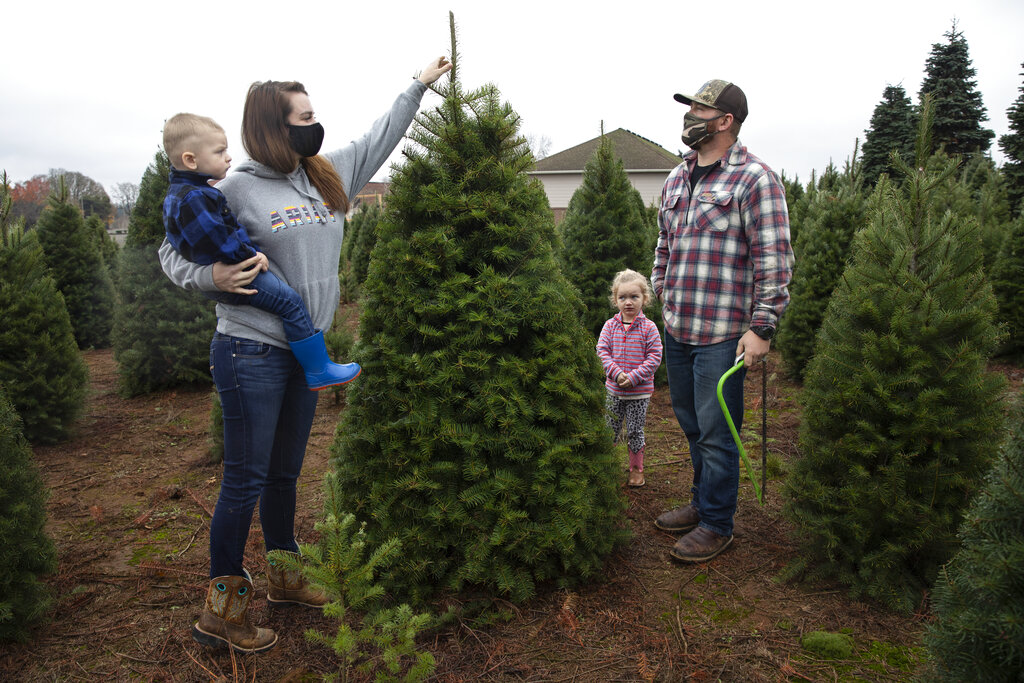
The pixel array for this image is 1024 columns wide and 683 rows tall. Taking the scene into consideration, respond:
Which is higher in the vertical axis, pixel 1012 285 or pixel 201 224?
pixel 201 224

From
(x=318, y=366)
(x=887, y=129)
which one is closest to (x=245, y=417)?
(x=318, y=366)

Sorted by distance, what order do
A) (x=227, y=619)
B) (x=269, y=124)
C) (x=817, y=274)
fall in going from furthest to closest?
(x=817, y=274) < (x=227, y=619) < (x=269, y=124)

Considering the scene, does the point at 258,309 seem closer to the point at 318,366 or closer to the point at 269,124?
the point at 318,366

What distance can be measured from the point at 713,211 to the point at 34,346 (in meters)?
6.25

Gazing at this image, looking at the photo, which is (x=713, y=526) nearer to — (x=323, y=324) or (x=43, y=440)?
(x=323, y=324)

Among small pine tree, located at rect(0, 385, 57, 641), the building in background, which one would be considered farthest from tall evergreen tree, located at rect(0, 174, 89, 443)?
the building in background

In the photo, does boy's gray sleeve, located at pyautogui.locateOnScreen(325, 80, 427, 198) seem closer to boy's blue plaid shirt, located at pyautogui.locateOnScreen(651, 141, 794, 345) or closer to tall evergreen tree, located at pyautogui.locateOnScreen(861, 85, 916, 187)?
boy's blue plaid shirt, located at pyautogui.locateOnScreen(651, 141, 794, 345)

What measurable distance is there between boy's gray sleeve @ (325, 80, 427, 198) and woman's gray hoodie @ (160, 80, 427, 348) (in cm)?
28

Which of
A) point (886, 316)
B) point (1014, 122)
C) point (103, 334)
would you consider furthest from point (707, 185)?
point (1014, 122)

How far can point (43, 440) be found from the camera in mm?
5805

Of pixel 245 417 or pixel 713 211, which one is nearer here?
pixel 245 417

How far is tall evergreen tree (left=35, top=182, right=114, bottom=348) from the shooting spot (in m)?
10.4

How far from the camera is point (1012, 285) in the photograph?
8.05 meters

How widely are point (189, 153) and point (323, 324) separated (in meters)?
0.89
